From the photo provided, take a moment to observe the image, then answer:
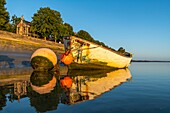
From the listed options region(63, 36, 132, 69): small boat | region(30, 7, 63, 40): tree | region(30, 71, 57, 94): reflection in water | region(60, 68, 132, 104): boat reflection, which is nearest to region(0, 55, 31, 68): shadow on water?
region(63, 36, 132, 69): small boat

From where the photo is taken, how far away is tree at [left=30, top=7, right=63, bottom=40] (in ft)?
204

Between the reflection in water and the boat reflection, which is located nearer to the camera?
the boat reflection

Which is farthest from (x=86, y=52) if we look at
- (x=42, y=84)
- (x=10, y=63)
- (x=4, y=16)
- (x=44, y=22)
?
(x=44, y=22)

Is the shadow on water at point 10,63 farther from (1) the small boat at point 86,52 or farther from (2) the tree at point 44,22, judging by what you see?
(2) the tree at point 44,22

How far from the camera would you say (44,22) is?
207 feet

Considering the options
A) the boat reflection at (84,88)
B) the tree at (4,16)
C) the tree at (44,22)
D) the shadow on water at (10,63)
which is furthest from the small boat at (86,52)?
the tree at (44,22)

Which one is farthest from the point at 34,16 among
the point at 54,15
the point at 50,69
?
the point at 50,69

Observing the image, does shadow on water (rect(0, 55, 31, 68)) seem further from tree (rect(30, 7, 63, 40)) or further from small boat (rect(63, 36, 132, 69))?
tree (rect(30, 7, 63, 40))

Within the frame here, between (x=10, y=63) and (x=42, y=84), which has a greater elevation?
(x=10, y=63)

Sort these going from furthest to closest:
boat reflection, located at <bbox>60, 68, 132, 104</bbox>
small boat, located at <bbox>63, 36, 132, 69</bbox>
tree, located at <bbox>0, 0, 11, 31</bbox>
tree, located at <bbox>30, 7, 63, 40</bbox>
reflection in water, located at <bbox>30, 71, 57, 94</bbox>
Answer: tree, located at <bbox>30, 7, 63, 40</bbox>
tree, located at <bbox>0, 0, 11, 31</bbox>
small boat, located at <bbox>63, 36, 132, 69</bbox>
reflection in water, located at <bbox>30, 71, 57, 94</bbox>
boat reflection, located at <bbox>60, 68, 132, 104</bbox>

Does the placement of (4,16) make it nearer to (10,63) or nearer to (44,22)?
(44,22)

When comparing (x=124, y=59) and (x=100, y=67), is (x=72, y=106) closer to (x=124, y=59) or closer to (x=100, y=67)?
(x=100, y=67)

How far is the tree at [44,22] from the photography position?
62219 millimetres

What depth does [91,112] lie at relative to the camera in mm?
4965
